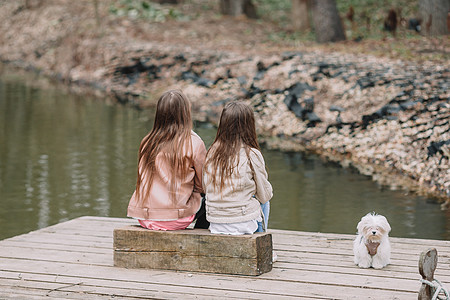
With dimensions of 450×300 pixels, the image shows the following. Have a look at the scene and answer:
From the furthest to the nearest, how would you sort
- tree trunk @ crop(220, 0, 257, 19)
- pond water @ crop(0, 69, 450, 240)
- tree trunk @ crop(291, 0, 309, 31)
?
tree trunk @ crop(220, 0, 257, 19)
tree trunk @ crop(291, 0, 309, 31)
pond water @ crop(0, 69, 450, 240)

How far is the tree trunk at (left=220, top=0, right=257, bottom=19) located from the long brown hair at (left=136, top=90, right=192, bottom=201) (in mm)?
20259

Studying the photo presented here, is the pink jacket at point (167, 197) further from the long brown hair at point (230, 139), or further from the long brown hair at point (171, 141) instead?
the long brown hair at point (230, 139)

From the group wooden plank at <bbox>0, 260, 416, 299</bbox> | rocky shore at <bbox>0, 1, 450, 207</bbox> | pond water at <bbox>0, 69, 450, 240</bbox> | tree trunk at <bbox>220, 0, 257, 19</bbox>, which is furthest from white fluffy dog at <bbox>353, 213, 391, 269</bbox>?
tree trunk at <bbox>220, 0, 257, 19</bbox>

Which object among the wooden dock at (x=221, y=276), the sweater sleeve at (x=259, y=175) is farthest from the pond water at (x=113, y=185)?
the sweater sleeve at (x=259, y=175)

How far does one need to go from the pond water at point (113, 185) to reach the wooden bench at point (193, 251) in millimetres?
3324

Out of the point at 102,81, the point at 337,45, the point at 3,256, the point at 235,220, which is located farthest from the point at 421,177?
the point at 102,81

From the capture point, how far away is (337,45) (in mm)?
18422

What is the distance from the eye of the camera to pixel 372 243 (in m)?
5.25

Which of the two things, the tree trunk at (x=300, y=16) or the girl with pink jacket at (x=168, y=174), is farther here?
the tree trunk at (x=300, y=16)

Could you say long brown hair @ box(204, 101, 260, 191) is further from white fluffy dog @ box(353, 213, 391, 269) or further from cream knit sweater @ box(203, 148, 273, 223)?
white fluffy dog @ box(353, 213, 391, 269)

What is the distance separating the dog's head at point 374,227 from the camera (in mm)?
5098

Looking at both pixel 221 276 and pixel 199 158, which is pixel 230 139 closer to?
pixel 199 158

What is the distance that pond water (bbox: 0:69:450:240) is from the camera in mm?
8727

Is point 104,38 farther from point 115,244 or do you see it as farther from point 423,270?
point 423,270
